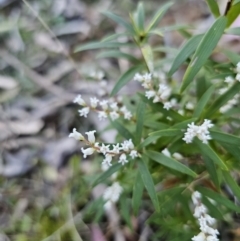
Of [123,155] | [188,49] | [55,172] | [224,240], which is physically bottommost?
[224,240]

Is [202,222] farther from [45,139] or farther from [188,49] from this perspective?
[45,139]

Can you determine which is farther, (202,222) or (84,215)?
(84,215)

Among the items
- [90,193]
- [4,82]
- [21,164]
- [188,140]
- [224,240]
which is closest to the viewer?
[188,140]

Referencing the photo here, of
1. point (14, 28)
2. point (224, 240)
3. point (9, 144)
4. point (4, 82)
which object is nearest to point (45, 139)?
point (9, 144)

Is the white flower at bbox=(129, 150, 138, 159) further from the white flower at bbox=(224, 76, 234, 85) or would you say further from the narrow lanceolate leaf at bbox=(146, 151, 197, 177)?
the white flower at bbox=(224, 76, 234, 85)

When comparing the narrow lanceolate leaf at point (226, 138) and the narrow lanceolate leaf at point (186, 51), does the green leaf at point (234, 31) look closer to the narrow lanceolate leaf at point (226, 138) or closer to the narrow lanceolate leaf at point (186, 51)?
the narrow lanceolate leaf at point (186, 51)

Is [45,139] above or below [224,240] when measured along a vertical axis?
above

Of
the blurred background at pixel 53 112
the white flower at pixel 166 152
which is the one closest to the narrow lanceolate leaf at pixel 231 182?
the white flower at pixel 166 152

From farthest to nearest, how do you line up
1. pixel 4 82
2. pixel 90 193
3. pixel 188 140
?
pixel 4 82 → pixel 90 193 → pixel 188 140

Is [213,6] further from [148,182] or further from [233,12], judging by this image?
[148,182]
